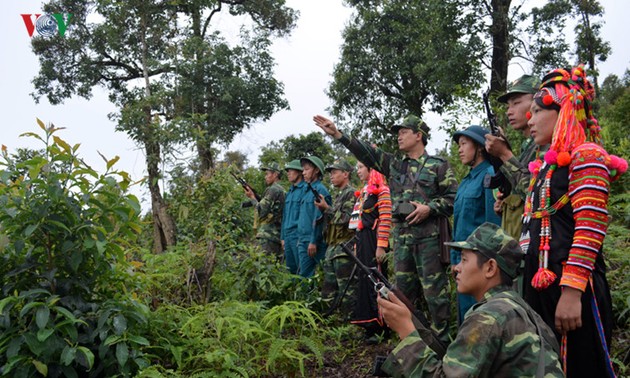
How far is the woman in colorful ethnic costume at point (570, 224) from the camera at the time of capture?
2.76 metres

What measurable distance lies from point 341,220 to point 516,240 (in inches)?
154

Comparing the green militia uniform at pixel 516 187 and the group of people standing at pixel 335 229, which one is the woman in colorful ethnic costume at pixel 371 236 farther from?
the green militia uniform at pixel 516 187

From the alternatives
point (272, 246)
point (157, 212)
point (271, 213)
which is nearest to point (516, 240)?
point (271, 213)

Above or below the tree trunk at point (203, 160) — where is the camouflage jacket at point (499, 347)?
below

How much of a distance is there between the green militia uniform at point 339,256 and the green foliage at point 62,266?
2.99 metres

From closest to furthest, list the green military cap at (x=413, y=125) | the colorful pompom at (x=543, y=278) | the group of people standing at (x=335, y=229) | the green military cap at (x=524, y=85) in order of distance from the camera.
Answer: the colorful pompom at (x=543, y=278) → the green military cap at (x=524, y=85) → the green military cap at (x=413, y=125) → the group of people standing at (x=335, y=229)

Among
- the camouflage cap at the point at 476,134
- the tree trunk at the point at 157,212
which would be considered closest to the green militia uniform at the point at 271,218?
the tree trunk at the point at 157,212

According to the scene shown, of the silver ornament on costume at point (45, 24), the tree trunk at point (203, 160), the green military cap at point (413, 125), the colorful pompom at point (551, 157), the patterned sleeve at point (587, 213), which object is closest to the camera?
the patterned sleeve at point (587, 213)

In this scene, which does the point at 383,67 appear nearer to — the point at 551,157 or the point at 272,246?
the point at 272,246

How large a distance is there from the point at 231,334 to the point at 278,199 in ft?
15.6

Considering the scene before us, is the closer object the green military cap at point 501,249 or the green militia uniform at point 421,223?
the green military cap at point 501,249

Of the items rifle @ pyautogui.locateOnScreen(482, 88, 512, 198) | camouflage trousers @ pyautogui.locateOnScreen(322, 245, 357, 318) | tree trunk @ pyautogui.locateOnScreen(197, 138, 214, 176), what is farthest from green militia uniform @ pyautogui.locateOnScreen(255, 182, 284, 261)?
rifle @ pyautogui.locateOnScreen(482, 88, 512, 198)

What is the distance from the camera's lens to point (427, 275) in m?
4.92

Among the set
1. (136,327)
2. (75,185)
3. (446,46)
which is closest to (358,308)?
(136,327)
